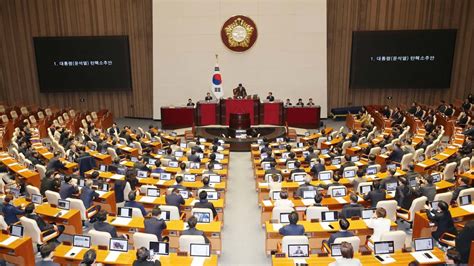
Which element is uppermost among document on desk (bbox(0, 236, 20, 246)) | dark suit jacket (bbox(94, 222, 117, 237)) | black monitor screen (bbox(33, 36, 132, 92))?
black monitor screen (bbox(33, 36, 132, 92))

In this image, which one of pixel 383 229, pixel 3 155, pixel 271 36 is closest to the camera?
pixel 383 229

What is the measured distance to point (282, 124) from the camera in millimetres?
24344

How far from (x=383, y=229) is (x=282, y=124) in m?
15.6

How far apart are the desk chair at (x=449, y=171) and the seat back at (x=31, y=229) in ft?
37.8

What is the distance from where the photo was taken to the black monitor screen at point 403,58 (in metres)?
26.1

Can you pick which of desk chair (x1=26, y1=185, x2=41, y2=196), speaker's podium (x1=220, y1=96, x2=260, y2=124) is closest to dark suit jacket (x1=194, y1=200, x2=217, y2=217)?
desk chair (x1=26, y1=185, x2=41, y2=196)

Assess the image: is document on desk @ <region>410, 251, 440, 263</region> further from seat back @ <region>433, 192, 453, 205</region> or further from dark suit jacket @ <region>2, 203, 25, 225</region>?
dark suit jacket @ <region>2, 203, 25, 225</region>

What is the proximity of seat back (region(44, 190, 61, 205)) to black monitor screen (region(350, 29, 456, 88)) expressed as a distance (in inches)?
815

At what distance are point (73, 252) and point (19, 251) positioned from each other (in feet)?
4.25

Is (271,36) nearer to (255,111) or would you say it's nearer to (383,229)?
(255,111)

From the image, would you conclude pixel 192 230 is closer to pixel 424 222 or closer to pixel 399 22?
pixel 424 222

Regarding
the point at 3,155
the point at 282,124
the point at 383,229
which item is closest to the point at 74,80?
the point at 3,155

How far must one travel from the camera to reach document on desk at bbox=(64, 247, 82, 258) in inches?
318

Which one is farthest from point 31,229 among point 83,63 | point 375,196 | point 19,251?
point 83,63
